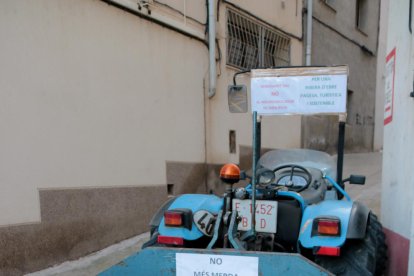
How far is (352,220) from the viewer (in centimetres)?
240

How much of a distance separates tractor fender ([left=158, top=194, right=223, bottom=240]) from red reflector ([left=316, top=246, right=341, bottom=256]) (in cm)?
82

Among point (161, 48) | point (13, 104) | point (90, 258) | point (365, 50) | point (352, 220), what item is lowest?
point (90, 258)

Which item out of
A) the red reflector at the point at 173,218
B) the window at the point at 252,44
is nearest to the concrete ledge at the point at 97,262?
the red reflector at the point at 173,218

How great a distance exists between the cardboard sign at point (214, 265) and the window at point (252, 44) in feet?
17.8

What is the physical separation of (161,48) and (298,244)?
379cm

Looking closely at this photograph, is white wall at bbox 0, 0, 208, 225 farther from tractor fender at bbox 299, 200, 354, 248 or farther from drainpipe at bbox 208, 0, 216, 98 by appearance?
tractor fender at bbox 299, 200, 354, 248

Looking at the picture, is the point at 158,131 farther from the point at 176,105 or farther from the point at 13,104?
the point at 13,104

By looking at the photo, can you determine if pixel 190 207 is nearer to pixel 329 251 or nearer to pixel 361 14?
pixel 329 251

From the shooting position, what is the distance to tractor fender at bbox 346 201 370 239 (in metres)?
2.34

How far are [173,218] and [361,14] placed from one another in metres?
12.3

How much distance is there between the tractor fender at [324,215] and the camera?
2.32 meters

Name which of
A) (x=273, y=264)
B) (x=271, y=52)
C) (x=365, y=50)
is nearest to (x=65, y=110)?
(x=273, y=264)

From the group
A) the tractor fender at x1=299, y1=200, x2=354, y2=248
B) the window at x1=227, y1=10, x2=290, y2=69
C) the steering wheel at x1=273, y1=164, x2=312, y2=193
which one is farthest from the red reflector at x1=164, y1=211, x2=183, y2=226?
the window at x1=227, y1=10, x2=290, y2=69

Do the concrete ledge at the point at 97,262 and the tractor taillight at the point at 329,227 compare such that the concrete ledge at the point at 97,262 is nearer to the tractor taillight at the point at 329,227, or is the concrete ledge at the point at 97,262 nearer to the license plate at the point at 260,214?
the license plate at the point at 260,214
